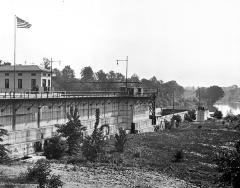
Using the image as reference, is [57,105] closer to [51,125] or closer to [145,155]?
[51,125]

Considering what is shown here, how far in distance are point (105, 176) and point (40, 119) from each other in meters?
18.1

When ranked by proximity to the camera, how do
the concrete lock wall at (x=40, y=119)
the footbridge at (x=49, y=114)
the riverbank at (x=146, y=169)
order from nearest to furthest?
the riverbank at (x=146, y=169)
the concrete lock wall at (x=40, y=119)
the footbridge at (x=49, y=114)

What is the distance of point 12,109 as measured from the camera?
128ft

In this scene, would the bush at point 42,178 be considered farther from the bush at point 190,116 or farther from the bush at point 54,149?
the bush at point 190,116

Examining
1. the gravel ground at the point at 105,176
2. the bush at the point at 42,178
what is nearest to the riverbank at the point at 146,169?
the gravel ground at the point at 105,176

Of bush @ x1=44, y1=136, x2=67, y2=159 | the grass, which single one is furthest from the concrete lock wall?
the grass

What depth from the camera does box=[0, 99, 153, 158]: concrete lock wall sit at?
38000 mm

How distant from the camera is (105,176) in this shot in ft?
92.8

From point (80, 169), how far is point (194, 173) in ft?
32.5

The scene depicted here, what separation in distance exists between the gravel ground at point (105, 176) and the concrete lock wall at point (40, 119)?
7.32 metres

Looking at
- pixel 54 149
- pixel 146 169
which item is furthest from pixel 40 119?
pixel 146 169

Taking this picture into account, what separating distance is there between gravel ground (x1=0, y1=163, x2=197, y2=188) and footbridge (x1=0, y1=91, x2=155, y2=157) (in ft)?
24.0

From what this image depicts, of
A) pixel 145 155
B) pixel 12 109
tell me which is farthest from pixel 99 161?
pixel 12 109

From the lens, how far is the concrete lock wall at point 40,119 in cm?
3800
